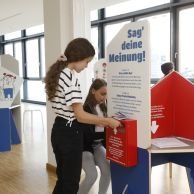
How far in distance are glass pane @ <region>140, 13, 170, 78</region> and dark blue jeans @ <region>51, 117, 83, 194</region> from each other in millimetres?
4098

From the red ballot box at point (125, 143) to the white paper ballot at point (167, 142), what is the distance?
16 centimetres

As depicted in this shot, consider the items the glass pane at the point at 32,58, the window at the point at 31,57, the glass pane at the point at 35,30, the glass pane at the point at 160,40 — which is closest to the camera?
the glass pane at the point at 160,40

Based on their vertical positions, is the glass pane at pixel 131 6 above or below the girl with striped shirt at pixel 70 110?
above

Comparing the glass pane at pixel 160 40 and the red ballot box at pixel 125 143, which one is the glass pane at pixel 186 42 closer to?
the glass pane at pixel 160 40

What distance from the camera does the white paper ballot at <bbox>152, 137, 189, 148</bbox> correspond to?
1.96m

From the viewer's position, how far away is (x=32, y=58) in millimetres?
10836

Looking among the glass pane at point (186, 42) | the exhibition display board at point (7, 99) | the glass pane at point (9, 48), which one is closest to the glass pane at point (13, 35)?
the glass pane at point (9, 48)

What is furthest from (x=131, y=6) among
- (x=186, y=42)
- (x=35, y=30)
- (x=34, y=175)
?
(x=35, y=30)

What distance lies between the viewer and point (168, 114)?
2.27 m

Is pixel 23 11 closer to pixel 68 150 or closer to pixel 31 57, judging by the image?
pixel 31 57

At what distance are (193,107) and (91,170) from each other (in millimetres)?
866

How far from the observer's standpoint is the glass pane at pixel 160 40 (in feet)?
19.1

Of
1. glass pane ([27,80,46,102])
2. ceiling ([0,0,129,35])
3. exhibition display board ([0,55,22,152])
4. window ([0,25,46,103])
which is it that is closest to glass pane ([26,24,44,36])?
window ([0,25,46,103])

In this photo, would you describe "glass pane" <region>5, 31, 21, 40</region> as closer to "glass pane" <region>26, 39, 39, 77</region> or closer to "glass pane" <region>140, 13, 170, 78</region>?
"glass pane" <region>26, 39, 39, 77</region>
